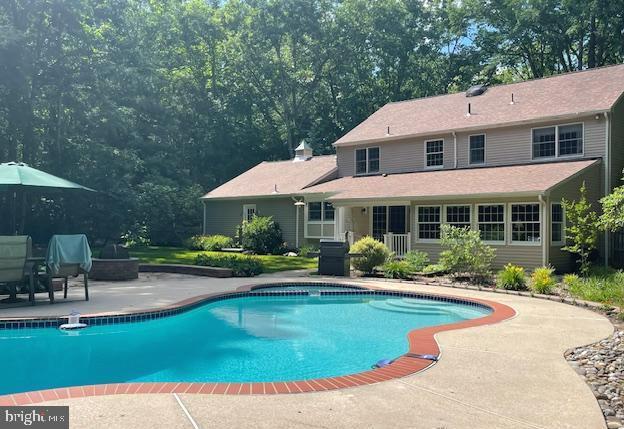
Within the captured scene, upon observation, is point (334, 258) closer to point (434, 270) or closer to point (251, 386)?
point (434, 270)

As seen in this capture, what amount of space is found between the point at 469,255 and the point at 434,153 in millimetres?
8770

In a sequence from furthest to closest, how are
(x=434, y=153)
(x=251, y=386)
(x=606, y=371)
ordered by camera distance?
(x=434, y=153), (x=606, y=371), (x=251, y=386)

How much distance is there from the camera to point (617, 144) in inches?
742

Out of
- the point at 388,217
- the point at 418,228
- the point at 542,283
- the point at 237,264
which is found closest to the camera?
the point at 542,283

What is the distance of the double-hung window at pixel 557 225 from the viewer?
Result: 56.8 feet

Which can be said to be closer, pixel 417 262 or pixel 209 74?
pixel 417 262

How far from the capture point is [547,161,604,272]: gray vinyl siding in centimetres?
1714

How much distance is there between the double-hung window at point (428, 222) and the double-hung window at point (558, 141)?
4318 mm

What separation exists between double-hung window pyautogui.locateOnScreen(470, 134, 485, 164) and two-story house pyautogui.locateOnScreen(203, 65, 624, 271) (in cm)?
4

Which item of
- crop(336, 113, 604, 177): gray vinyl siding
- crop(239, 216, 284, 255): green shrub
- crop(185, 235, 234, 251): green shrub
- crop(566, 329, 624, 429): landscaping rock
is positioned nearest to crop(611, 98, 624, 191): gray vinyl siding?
crop(336, 113, 604, 177): gray vinyl siding

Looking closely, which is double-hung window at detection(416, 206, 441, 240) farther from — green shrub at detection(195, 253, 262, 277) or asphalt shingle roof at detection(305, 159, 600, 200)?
green shrub at detection(195, 253, 262, 277)

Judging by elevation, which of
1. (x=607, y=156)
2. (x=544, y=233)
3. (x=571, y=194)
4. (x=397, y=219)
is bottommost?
(x=544, y=233)

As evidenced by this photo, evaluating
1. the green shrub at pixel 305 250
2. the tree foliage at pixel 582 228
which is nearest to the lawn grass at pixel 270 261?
the green shrub at pixel 305 250

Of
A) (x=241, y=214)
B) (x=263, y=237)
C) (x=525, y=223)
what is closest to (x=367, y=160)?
(x=263, y=237)
